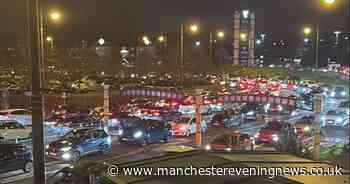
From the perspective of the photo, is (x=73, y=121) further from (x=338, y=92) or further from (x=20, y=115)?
(x=338, y=92)

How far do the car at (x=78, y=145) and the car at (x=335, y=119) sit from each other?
21348mm

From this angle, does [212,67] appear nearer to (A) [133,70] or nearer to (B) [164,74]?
(B) [164,74]

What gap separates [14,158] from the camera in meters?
17.9

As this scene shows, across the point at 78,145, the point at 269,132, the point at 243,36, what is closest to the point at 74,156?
the point at 78,145

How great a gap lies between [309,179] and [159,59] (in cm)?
6566

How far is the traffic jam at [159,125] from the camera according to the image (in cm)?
2284

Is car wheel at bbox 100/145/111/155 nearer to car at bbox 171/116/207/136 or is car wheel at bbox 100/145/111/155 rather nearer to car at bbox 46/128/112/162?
car at bbox 46/128/112/162

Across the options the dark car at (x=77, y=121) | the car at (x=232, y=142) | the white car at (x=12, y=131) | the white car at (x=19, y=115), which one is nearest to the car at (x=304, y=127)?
the car at (x=232, y=142)

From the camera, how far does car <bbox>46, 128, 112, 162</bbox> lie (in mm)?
21547

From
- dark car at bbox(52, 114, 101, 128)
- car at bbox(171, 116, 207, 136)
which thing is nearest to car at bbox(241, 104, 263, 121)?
car at bbox(171, 116, 207, 136)

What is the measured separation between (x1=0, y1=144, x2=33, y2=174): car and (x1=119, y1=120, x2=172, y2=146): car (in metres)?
8.21

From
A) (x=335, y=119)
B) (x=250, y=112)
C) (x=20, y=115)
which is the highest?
(x=20, y=115)

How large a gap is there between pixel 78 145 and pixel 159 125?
6.58m

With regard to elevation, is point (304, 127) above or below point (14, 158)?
below
